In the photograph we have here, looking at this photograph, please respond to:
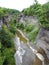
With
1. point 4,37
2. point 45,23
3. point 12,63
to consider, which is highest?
point 45,23

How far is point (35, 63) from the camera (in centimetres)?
2578

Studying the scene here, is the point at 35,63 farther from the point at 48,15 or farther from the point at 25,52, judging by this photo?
the point at 48,15

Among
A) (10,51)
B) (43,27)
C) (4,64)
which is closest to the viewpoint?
(4,64)

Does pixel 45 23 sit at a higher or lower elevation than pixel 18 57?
higher

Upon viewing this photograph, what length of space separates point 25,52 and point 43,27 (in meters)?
5.84

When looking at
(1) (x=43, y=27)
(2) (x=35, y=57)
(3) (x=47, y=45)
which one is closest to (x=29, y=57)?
(2) (x=35, y=57)

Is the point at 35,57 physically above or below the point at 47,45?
below

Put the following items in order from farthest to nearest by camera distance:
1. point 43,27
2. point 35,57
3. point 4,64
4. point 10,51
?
point 43,27
point 10,51
point 35,57
point 4,64

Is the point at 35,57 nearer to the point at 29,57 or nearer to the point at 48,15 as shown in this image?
the point at 29,57

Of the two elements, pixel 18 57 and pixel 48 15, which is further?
pixel 48 15

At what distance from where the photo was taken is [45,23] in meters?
31.3

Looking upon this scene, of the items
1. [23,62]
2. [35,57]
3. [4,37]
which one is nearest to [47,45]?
[35,57]

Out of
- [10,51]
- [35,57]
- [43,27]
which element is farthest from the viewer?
[43,27]

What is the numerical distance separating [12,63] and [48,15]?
10002mm
